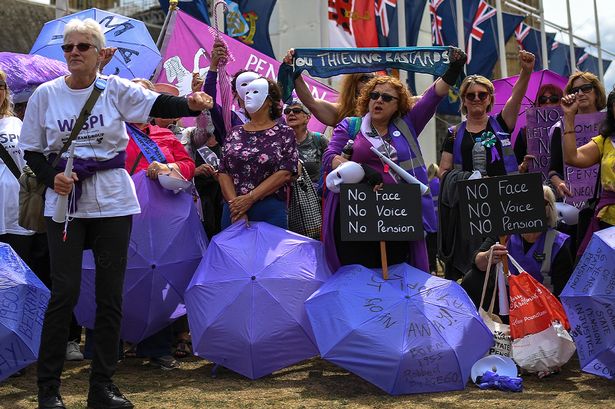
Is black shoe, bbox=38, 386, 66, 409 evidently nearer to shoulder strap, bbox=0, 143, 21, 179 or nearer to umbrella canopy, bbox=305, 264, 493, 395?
umbrella canopy, bbox=305, 264, 493, 395

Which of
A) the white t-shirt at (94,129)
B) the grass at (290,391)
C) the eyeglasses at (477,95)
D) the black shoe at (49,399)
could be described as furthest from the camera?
the eyeglasses at (477,95)

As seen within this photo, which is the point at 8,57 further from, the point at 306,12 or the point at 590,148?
the point at 306,12

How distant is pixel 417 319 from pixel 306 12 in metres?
12.2

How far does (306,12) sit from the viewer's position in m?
16.7

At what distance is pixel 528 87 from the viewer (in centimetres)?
820

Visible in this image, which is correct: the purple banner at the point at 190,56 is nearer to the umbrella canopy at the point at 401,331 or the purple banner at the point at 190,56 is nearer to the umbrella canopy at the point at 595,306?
the umbrella canopy at the point at 401,331

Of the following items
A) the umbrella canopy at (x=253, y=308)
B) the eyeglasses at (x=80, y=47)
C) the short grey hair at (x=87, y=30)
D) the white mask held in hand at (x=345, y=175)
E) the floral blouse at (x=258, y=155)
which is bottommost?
the umbrella canopy at (x=253, y=308)

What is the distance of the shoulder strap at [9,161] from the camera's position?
5.80 metres

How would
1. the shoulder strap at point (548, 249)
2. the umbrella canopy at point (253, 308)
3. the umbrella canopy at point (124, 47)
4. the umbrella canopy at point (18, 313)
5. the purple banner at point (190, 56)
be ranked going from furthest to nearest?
1. the purple banner at point (190, 56)
2. the umbrella canopy at point (124, 47)
3. the shoulder strap at point (548, 249)
4. the umbrella canopy at point (253, 308)
5. the umbrella canopy at point (18, 313)

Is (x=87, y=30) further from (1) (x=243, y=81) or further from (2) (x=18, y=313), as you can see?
(1) (x=243, y=81)

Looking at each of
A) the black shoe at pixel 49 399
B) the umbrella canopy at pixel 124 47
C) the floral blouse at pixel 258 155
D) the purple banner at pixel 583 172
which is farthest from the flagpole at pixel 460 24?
the black shoe at pixel 49 399

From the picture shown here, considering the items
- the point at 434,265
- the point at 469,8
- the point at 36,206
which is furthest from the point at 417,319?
the point at 469,8

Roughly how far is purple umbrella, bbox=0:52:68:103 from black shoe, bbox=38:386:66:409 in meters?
2.54

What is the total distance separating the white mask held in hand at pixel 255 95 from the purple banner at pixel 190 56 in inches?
95.0
